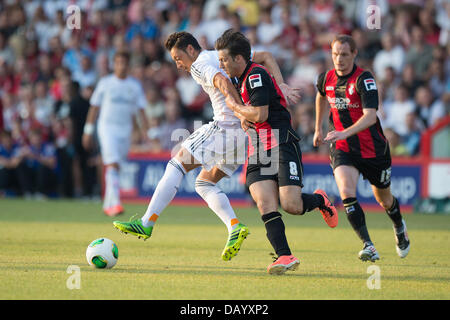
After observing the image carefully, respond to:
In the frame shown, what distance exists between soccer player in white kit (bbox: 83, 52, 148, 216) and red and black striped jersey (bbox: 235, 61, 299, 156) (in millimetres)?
5985

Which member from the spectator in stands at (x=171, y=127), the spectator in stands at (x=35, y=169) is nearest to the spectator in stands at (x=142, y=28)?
the spectator in stands at (x=171, y=127)

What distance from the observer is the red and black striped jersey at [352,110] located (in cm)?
772

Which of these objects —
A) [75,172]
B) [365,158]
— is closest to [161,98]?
[75,172]

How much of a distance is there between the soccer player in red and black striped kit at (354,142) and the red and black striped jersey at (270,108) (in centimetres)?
98

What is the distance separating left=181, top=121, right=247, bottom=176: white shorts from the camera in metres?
7.29

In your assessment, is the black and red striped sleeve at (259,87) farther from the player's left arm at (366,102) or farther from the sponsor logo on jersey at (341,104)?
the sponsor logo on jersey at (341,104)

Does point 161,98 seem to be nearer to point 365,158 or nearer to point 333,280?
point 365,158

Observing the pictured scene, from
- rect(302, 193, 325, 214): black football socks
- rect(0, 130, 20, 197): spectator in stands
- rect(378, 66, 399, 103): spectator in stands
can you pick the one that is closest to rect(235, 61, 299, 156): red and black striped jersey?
rect(302, 193, 325, 214): black football socks

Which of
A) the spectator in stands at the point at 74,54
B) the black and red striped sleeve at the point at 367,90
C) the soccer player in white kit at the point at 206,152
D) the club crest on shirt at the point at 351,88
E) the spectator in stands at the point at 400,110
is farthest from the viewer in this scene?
the spectator in stands at the point at 74,54

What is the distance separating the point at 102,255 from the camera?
21.4ft

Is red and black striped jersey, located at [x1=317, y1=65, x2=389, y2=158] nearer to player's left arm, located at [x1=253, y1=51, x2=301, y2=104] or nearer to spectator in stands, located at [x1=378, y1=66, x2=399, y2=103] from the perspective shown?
player's left arm, located at [x1=253, y1=51, x2=301, y2=104]

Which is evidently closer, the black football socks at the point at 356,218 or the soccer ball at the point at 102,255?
the soccer ball at the point at 102,255

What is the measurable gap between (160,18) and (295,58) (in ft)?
15.0

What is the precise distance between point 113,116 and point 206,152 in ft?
18.7
